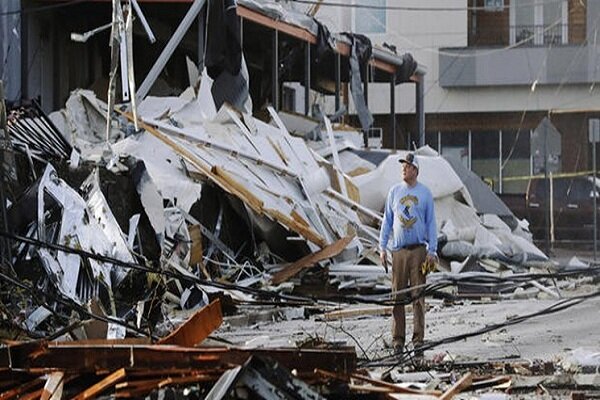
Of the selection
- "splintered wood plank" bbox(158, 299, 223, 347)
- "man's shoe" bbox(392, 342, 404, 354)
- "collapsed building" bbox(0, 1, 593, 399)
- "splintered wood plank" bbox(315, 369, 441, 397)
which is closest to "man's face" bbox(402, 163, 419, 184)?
"collapsed building" bbox(0, 1, 593, 399)

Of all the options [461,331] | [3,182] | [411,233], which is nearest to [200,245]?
[3,182]

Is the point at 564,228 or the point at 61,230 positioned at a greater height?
the point at 61,230

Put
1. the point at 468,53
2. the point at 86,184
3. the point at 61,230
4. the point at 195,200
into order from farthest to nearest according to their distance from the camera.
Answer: the point at 468,53 < the point at 195,200 < the point at 86,184 < the point at 61,230

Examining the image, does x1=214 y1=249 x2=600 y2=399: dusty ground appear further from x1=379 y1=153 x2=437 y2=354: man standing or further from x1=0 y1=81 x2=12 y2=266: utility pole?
x1=0 y1=81 x2=12 y2=266: utility pole

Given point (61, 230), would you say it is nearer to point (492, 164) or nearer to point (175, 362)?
point (175, 362)

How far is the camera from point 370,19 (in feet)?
145

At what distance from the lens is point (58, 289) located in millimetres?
12867

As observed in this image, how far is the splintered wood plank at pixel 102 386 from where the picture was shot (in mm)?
6551

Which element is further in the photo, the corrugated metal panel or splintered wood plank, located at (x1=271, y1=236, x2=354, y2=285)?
the corrugated metal panel

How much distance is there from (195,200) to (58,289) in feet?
14.7

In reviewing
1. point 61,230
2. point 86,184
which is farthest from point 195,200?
point 61,230

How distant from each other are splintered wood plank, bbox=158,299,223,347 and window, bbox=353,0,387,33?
3659 cm

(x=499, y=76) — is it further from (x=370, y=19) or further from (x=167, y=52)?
(x=167, y=52)

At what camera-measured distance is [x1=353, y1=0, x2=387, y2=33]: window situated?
144 feet
